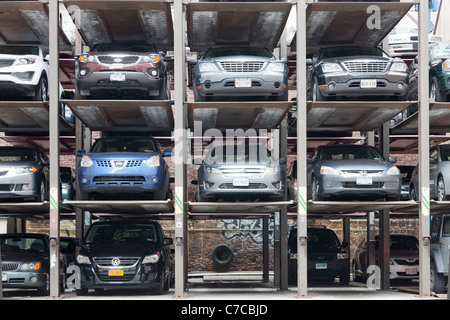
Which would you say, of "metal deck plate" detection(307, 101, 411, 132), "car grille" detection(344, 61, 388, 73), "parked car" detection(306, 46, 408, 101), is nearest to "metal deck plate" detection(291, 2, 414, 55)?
"parked car" detection(306, 46, 408, 101)

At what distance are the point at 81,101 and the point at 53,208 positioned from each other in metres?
2.33

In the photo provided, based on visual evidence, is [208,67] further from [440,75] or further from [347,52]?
[440,75]

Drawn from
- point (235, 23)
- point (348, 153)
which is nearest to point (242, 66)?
point (235, 23)

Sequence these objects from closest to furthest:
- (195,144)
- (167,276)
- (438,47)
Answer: (167,276), (438,47), (195,144)

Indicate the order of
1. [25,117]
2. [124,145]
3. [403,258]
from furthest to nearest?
[403,258]
[25,117]
[124,145]

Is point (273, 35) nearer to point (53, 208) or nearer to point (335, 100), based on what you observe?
point (335, 100)

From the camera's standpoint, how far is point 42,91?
15.2 m

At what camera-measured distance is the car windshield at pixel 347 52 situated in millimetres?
15891

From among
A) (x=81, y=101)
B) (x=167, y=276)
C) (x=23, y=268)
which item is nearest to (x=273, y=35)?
(x=81, y=101)

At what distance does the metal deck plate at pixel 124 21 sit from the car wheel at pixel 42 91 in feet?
5.56

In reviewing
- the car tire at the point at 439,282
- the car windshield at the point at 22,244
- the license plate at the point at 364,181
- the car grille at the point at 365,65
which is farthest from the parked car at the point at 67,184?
the car tire at the point at 439,282

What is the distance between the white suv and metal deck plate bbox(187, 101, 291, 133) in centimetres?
325

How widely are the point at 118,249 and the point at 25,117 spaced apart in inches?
173

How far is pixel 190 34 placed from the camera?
1692 cm
